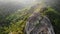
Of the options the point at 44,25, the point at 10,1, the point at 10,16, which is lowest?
the point at 44,25

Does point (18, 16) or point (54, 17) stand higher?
point (18, 16)

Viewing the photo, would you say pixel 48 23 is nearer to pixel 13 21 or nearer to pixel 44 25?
pixel 44 25

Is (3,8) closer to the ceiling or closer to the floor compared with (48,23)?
closer to the ceiling

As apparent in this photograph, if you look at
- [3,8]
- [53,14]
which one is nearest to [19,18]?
[3,8]

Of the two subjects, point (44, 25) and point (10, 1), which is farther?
point (10, 1)

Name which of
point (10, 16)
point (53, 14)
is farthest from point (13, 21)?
point (53, 14)

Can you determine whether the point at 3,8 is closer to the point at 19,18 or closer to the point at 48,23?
the point at 19,18
